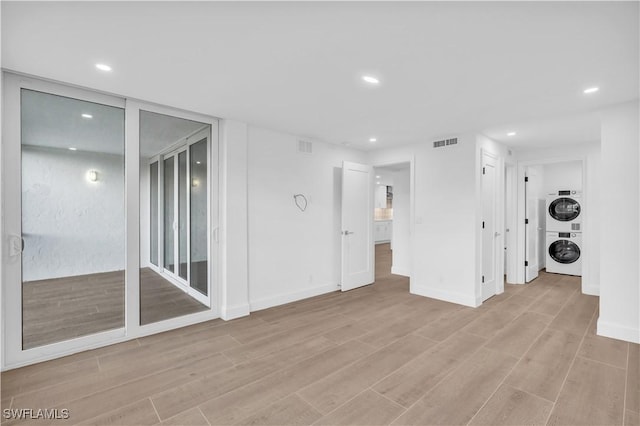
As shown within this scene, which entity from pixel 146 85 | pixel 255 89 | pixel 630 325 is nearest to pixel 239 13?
pixel 255 89

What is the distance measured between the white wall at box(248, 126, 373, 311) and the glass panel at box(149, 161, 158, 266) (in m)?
1.25

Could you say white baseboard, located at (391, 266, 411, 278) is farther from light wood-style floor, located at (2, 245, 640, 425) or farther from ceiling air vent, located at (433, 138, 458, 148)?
ceiling air vent, located at (433, 138, 458, 148)

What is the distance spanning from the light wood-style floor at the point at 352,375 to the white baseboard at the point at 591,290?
1343 mm

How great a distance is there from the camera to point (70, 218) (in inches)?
112

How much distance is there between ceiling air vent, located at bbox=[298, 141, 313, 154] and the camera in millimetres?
4625

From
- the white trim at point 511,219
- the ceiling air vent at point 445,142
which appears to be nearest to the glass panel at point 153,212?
the ceiling air vent at point 445,142

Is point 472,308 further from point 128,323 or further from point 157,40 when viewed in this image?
point 157,40

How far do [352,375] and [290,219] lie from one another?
2505 mm

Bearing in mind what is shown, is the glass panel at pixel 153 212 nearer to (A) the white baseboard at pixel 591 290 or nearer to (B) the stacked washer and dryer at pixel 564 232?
(A) the white baseboard at pixel 591 290

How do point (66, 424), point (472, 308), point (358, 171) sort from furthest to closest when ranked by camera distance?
point (358, 171) < point (472, 308) < point (66, 424)

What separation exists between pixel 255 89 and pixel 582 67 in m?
2.74

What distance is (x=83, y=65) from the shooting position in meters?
2.37

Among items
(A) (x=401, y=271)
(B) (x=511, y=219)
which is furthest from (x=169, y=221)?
(B) (x=511, y=219)

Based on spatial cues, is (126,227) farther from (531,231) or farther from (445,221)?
(531,231)
